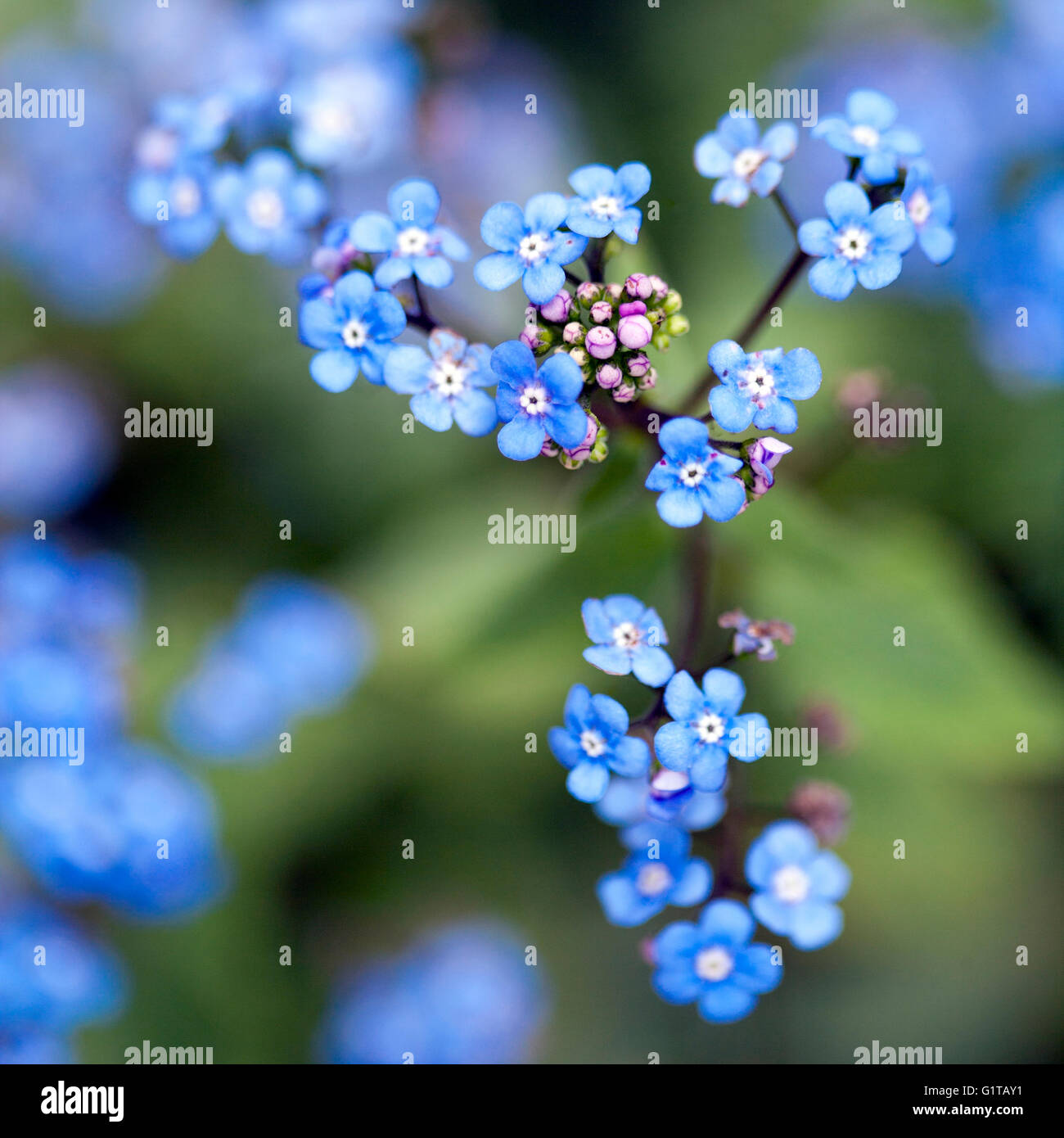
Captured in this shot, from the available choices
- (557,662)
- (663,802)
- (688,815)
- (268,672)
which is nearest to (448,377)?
(663,802)

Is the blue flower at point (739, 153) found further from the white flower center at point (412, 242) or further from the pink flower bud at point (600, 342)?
the white flower center at point (412, 242)

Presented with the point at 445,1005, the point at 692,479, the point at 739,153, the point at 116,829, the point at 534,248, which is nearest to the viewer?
the point at 692,479

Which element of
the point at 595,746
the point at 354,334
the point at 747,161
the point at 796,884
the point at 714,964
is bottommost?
the point at 714,964

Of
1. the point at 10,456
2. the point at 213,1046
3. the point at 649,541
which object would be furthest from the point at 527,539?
the point at 10,456

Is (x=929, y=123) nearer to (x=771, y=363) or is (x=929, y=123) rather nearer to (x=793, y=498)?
(x=793, y=498)

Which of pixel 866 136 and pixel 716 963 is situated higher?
pixel 866 136

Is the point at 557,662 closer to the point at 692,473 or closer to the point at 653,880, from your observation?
the point at 653,880

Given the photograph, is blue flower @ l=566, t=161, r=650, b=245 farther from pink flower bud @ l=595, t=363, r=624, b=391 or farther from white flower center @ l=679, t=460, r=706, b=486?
white flower center @ l=679, t=460, r=706, b=486
